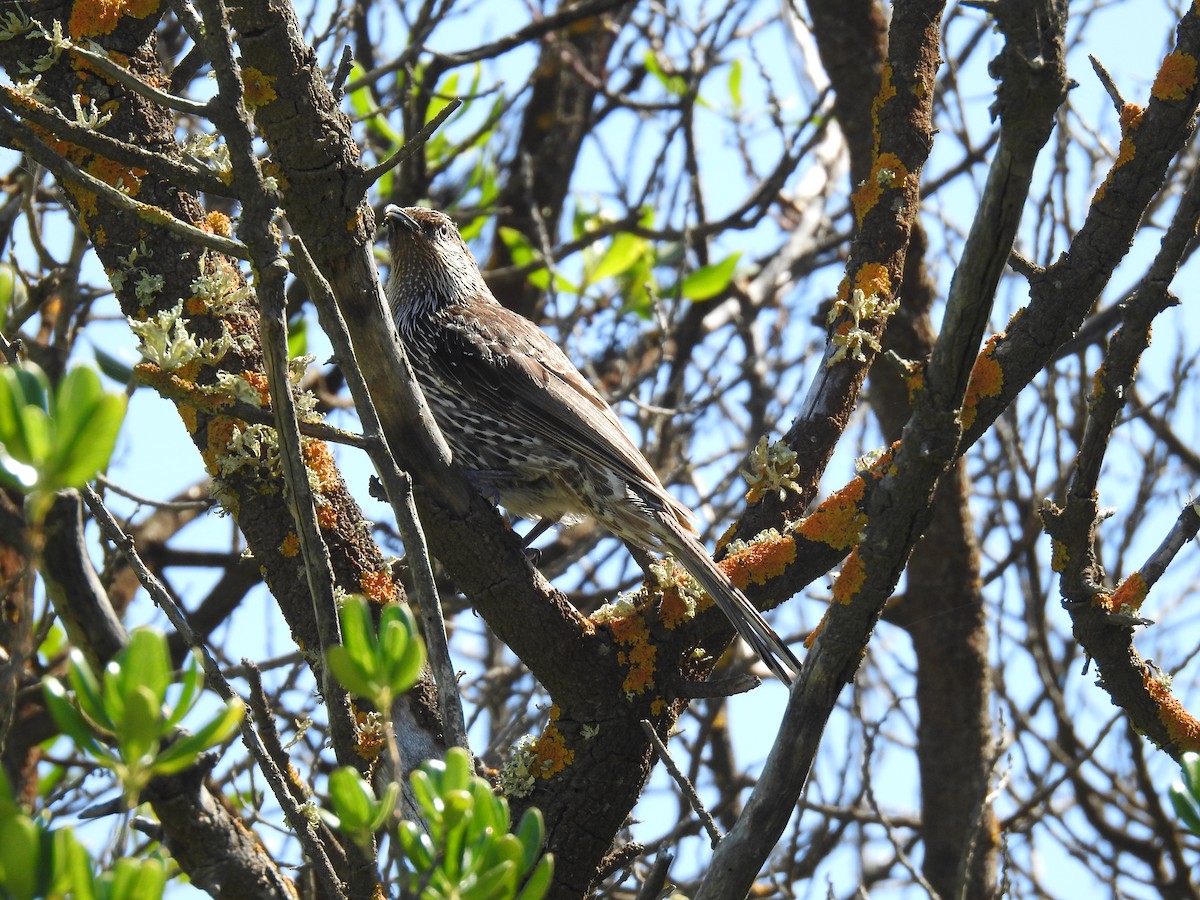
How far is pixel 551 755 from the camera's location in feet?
10.5

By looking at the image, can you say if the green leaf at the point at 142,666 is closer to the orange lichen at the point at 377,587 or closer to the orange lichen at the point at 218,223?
the orange lichen at the point at 377,587

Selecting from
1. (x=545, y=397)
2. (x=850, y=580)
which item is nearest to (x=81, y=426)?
(x=850, y=580)

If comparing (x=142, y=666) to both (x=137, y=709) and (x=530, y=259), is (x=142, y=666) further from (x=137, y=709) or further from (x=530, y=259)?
(x=530, y=259)

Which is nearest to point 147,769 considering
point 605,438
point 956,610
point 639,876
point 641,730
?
point 641,730

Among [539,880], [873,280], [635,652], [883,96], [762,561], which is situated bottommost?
[539,880]

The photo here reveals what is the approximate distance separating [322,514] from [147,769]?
167 cm

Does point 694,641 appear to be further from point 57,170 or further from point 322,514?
point 57,170

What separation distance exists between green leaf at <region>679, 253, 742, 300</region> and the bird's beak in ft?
4.71

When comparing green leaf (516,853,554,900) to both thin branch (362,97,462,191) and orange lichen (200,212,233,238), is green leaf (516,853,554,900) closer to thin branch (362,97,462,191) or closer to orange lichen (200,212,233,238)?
thin branch (362,97,462,191)

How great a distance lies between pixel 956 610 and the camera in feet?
17.7

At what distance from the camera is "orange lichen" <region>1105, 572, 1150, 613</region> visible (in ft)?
10.2

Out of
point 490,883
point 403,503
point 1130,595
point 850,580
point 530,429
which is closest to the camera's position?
point 490,883

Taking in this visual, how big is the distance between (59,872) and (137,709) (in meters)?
0.19

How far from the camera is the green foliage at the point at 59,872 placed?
134 centimetres
